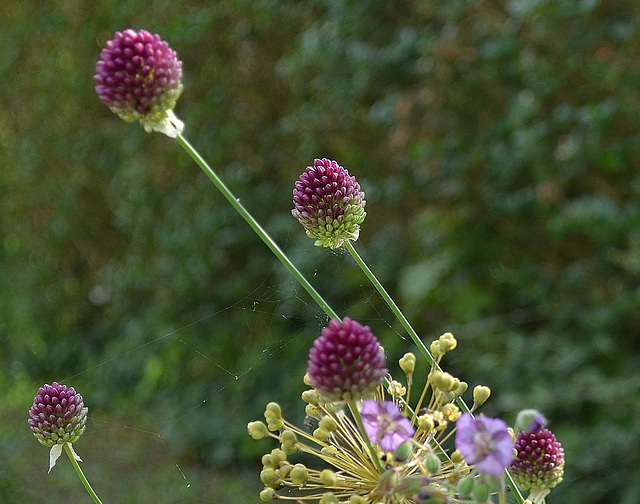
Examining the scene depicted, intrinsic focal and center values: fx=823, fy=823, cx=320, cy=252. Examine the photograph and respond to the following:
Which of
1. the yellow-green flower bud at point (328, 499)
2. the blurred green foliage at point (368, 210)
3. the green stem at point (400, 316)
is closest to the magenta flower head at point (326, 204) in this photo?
the green stem at point (400, 316)

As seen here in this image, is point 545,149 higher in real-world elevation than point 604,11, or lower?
lower

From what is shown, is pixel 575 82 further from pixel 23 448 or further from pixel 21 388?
pixel 21 388

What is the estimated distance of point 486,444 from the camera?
436 millimetres

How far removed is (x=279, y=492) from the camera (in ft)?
1.99

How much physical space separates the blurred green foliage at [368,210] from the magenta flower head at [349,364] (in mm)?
1701

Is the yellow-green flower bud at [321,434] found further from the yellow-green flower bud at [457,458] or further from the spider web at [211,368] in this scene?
the spider web at [211,368]

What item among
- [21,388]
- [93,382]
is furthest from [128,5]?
[21,388]

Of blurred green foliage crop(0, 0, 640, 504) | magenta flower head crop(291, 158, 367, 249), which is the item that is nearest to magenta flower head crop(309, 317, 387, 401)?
magenta flower head crop(291, 158, 367, 249)

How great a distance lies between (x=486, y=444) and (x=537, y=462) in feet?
0.75

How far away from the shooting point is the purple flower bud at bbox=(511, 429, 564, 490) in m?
0.64

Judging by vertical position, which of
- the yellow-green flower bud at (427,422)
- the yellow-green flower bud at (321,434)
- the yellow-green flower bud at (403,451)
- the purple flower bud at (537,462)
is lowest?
the purple flower bud at (537,462)

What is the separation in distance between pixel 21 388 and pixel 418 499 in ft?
16.0

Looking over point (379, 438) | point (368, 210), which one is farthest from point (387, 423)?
point (368, 210)

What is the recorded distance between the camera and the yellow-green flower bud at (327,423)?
579mm
